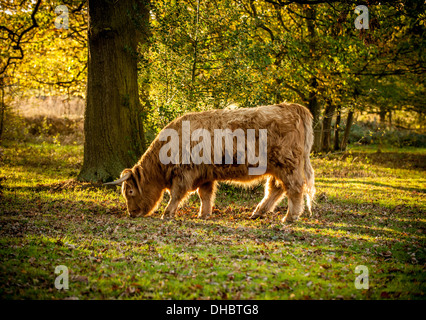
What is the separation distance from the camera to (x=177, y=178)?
27.6 ft

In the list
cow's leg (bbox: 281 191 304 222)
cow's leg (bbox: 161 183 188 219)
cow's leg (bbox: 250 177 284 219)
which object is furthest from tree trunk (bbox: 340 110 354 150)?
cow's leg (bbox: 161 183 188 219)

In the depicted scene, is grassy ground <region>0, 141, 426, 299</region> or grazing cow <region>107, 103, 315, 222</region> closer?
grassy ground <region>0, 141, 426, 299</region>

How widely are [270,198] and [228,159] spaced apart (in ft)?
4.61

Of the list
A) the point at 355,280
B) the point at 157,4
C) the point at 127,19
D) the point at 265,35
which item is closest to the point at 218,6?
the point at 157,4

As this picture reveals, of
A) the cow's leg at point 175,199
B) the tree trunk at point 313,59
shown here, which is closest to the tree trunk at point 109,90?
the cow's leg at point 175,199

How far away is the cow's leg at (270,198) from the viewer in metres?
8.53

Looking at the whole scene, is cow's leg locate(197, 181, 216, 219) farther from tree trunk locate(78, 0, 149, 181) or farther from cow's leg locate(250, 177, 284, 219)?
tree trunk locate(78, 0, 149, 181)

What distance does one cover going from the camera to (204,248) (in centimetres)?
594

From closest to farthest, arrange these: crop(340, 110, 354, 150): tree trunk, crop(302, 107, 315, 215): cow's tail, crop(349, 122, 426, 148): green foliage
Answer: crop(302, 107, 315, 215): cow's tail → crop(340, 110, 354, 150): tree trunk → crop(349, 122, 426, 148): green foliage

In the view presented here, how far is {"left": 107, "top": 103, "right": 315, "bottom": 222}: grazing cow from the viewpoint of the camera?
788 cm

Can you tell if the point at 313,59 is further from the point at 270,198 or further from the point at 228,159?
the point at 228,159

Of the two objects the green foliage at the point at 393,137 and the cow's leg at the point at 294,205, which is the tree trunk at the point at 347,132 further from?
the cow's leg at the point at 294,205

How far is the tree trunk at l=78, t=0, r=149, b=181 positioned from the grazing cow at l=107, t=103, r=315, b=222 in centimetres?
216
